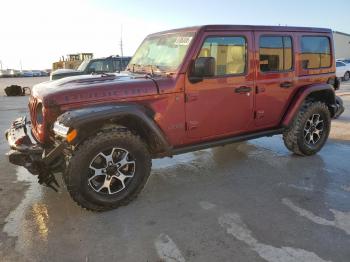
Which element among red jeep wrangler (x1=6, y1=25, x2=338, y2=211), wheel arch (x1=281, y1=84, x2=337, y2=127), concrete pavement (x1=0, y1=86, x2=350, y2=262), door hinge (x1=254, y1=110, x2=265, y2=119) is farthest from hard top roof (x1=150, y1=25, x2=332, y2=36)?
concrete pavement (x1=0, y1=86, x2=350, y2=262)

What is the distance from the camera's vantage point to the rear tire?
572 cm

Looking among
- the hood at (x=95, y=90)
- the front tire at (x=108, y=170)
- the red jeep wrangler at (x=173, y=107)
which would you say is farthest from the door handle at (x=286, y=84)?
the front tire at (x=108, y=170)

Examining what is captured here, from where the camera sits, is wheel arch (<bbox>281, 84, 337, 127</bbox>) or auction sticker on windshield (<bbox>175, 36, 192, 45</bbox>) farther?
wheel arch (<bbox>281, 84, 337, 127</bbox>)

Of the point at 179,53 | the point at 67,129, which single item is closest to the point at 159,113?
the point at 179,53

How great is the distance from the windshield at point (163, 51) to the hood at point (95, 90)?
433 millimetres

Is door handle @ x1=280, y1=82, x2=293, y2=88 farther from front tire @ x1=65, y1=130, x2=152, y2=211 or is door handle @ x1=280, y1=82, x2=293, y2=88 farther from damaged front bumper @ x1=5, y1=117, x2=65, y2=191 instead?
damaged front bumper @ x1=5, y1=117, x2=65, y2=191

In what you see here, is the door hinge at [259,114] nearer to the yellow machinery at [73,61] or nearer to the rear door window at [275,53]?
the rear door window at [275,53]

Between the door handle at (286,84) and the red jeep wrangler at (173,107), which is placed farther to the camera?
the door handle at (286,84)

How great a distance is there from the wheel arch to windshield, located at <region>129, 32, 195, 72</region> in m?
1.99

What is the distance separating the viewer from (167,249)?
325 cm

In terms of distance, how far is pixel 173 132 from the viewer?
14.8 feet

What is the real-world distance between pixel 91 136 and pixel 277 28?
3.16m

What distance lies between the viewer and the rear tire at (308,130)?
225 inches

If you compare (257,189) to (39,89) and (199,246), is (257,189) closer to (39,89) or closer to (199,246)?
(199,246)
